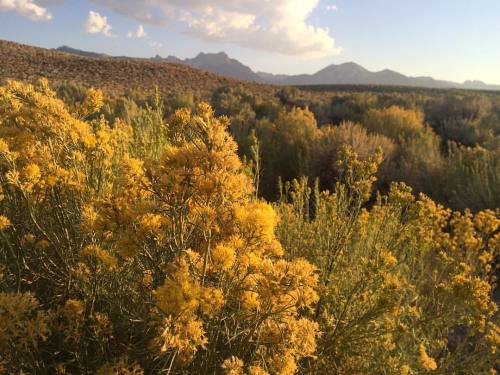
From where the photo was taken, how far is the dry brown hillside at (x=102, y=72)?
92.1ft

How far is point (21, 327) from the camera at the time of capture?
1.59m

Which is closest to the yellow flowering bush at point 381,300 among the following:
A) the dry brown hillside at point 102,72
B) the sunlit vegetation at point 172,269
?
the sunlit vegetation at point 172,269

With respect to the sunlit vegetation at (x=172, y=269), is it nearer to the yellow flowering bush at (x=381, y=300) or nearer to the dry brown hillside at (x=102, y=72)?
the yellow flowering bush at (x=381, y=300)

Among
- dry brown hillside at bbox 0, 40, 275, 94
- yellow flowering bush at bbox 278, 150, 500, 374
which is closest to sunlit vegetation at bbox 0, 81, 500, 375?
yellow flowering bush at bbox 278, 150, 500, 374

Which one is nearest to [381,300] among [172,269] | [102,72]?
[172,269]

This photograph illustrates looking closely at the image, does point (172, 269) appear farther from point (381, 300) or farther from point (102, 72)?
point (102, 72)

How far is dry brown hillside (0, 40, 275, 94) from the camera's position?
28.1 m

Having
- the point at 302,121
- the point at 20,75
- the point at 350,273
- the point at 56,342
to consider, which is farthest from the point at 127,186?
the point at 20,75

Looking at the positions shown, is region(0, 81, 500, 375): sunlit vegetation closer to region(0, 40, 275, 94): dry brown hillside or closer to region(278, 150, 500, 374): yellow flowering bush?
region(278, 150, 500, 374): yellow flowering bush

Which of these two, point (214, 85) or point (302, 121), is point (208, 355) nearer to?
point (302, 121)

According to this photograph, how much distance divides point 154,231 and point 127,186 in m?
0.31

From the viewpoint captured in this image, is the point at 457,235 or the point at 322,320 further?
the point at 457,235

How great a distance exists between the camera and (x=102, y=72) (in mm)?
30703

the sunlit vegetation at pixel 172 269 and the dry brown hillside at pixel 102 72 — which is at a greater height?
the dry brown hillside at pixel 102 72
